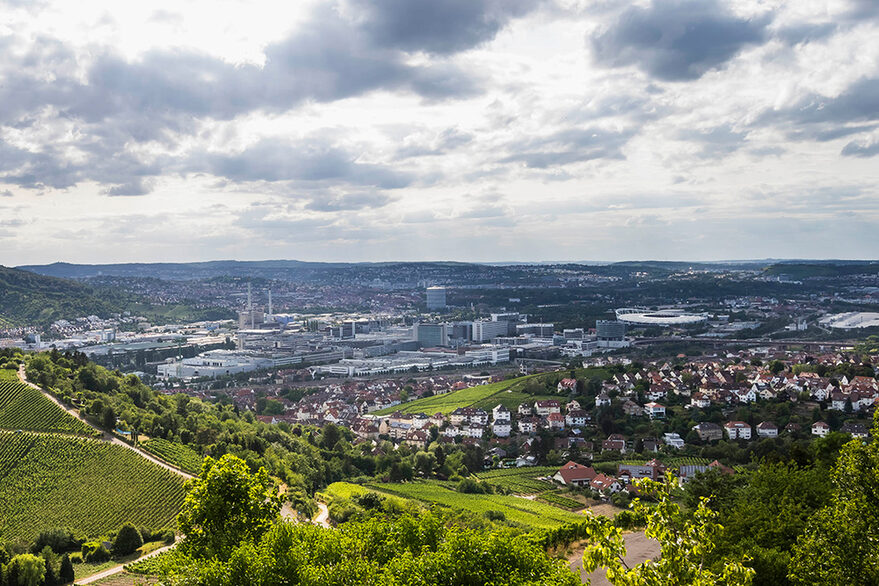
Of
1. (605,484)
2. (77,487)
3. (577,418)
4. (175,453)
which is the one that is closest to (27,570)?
(77,487)

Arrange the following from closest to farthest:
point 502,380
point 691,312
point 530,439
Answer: point 530,439 < point 502,380 < point 691,312

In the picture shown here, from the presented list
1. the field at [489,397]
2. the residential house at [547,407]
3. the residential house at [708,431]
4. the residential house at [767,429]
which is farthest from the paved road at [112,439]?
the residential house at [767,429]

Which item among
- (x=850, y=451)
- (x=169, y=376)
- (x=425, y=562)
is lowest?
(x=169, y=376)

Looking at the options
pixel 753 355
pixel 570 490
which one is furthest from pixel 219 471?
pixel 753 355

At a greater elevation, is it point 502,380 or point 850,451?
point 850,451

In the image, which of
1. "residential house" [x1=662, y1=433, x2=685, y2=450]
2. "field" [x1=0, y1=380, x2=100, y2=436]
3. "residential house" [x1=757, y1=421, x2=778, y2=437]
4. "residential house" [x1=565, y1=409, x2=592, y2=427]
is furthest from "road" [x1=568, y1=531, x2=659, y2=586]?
"residential house" [x1=565, y1=409, x2=592, y2=427]

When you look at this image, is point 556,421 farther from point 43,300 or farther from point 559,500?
point 43,300

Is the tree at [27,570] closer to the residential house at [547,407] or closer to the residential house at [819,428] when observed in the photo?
the residential house at [547,407]

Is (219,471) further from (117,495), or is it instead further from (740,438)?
(740,438)
